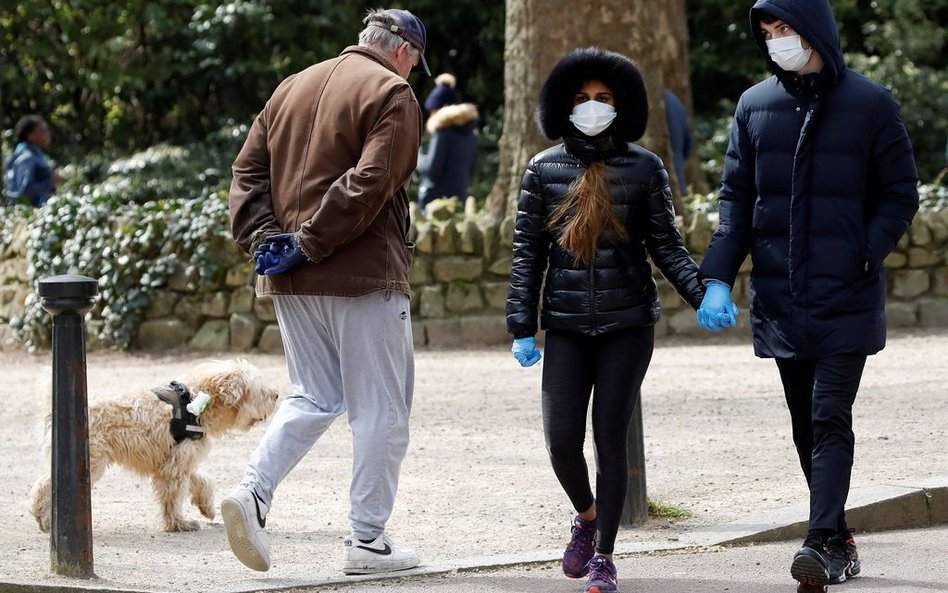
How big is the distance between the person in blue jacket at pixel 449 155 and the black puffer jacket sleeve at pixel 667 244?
8.19 m

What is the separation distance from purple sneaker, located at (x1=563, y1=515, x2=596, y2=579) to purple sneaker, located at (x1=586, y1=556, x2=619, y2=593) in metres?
0.21

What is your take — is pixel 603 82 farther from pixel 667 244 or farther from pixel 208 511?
pixel 208 511

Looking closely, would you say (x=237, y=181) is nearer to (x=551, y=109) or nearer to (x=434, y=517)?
(x=551, y=109)

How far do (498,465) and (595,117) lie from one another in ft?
8.72

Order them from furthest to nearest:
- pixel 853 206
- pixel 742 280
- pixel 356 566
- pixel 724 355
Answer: pixel 742 280 → pixel 724 355 → pixel 356 566 → pixel 853 206

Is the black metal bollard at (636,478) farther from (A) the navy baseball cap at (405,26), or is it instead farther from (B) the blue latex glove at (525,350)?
(A) the navy baseball cap at (405,26)

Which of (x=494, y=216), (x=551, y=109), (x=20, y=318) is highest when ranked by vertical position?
(x=551, y=109)

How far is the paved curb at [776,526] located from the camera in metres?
5.02

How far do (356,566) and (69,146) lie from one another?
1624 cm

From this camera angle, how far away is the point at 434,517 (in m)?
6.11

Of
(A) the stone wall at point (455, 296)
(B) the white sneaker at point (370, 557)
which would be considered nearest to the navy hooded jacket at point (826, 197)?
(B) the white sneaker at point (370, 557)

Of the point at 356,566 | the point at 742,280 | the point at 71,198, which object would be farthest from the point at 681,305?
the point at 356,566

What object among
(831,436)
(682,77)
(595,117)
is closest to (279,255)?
(595,117)

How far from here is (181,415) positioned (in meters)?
6.00
